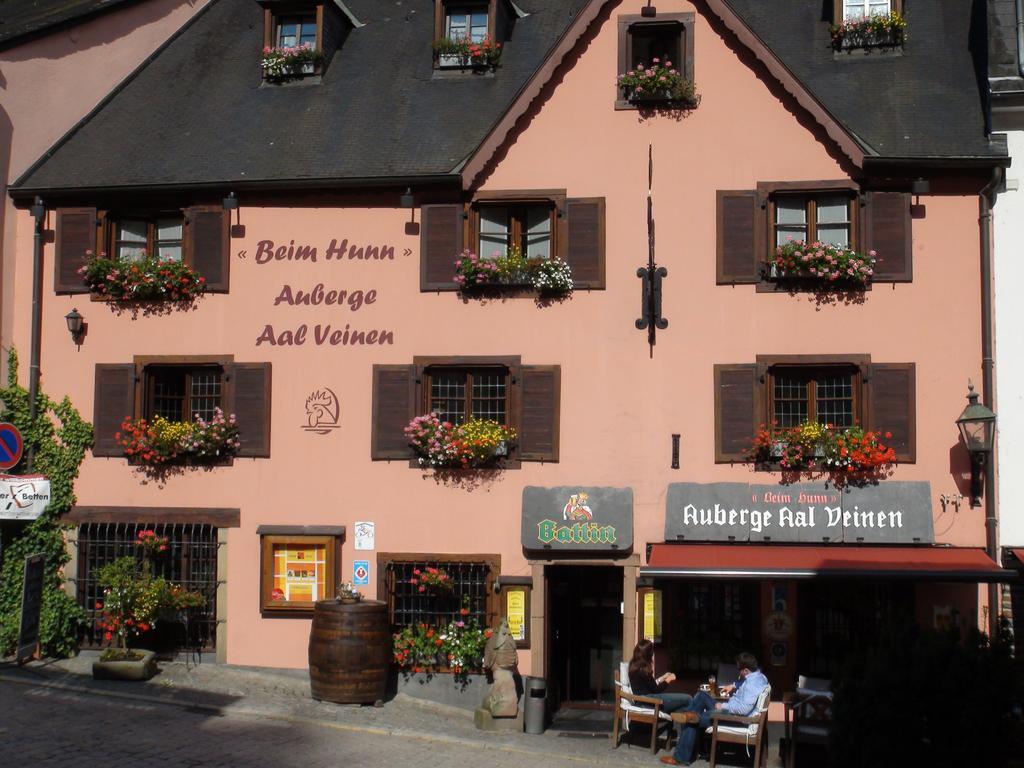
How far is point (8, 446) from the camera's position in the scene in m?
14.6

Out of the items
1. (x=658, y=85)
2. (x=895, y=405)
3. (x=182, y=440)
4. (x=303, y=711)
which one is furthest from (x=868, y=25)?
(x=303, y=711)

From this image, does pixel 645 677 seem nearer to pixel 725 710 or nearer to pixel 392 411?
pixel 725 710

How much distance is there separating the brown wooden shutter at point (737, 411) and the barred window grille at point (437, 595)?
133 inches

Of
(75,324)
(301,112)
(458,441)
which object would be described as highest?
(301,112)

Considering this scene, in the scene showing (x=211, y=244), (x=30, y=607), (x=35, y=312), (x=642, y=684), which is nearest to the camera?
(x=642, y=684)

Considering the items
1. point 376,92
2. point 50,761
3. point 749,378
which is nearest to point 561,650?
point 749,378

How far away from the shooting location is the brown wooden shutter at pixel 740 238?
1625 centimetres

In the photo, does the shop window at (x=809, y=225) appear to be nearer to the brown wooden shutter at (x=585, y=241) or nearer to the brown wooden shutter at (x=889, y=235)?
the brown wooden shutter at (x=889, y=235)

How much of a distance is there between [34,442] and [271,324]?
3.54 metres

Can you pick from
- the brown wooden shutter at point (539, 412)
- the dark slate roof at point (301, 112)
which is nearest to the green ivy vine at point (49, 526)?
the dark slate roof at point (301, 112)

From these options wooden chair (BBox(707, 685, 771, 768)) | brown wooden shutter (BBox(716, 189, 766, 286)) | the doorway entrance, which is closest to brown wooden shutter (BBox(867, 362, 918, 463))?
brown wooden shutter (BBox(716, 189, 766, 286))

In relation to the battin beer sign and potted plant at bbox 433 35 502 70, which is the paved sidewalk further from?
potted plant at bbox 433 35 502 70

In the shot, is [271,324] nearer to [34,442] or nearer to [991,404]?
[34,442]

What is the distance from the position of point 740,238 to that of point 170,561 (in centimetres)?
854
